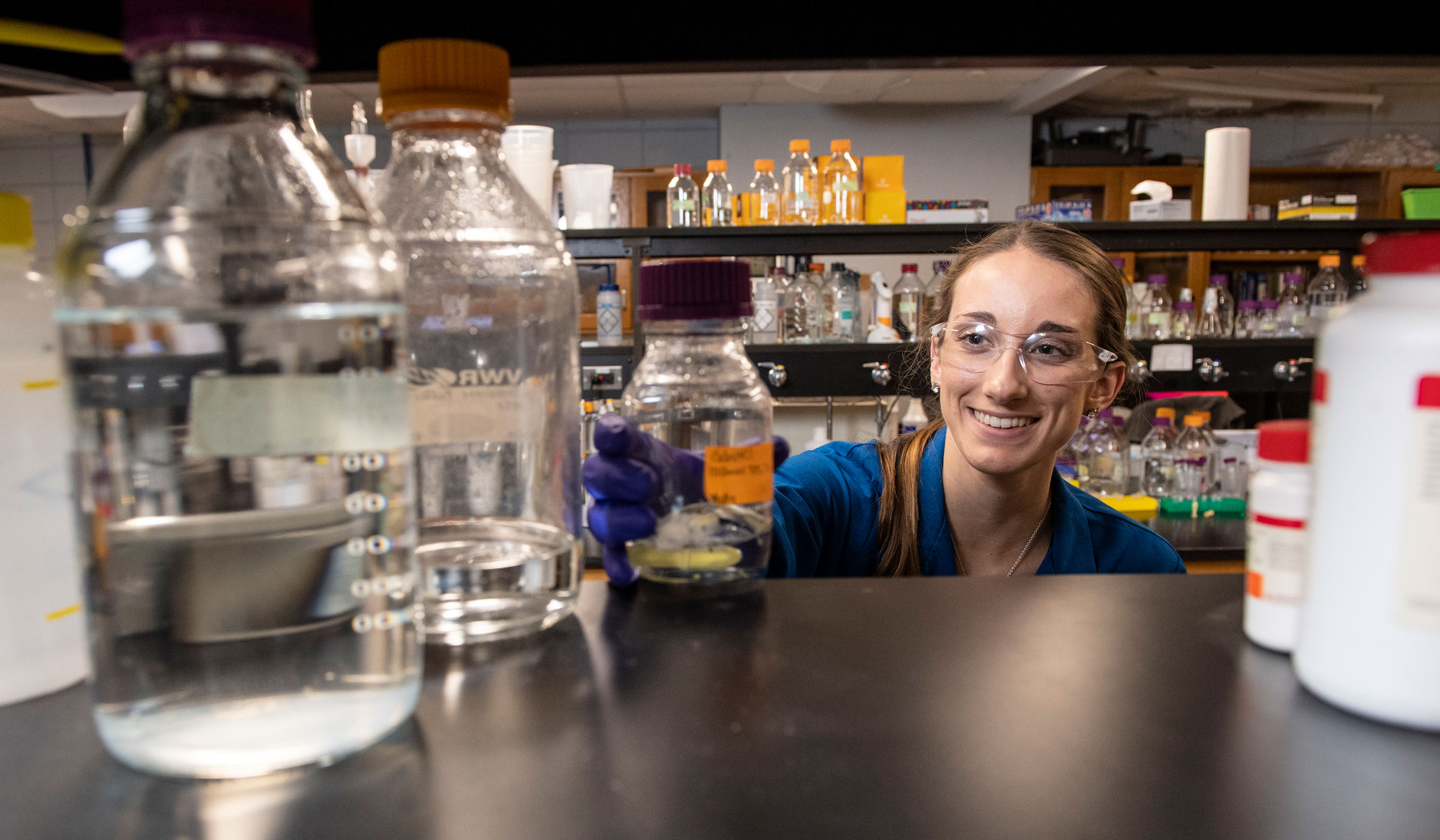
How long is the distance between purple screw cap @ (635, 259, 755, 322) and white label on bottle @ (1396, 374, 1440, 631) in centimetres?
33

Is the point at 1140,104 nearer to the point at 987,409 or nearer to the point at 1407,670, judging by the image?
the point at 987,409

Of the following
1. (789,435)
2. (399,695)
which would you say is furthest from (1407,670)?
(789,435)

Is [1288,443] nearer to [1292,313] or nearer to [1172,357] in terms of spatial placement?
[1172,357]

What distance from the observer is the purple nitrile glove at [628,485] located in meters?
0.58

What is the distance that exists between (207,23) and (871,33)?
0.99ft

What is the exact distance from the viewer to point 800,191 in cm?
297

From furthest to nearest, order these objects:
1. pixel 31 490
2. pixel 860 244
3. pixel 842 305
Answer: pixel 842 305 < pixel 860 244 < pixel 31 490

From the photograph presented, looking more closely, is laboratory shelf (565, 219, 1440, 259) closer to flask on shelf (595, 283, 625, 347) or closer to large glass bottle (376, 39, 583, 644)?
flask on shelf (595, 283, 625, 347)

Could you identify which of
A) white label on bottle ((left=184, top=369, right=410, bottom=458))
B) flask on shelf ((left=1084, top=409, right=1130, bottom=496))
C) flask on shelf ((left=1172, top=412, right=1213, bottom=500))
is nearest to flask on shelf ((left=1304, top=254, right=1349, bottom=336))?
flask on shelf ((left=1172, top=412, right=1213, bottom=500))

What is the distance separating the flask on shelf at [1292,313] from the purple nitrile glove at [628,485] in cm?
328

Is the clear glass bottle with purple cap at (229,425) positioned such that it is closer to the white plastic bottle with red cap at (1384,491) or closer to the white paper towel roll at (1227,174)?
the white plastic bottle with red cap at (1384,491)

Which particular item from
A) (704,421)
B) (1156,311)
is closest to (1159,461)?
(1156,311)

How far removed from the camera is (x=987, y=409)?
1438 mm

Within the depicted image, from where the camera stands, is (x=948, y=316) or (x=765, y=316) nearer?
(x=948, y=316)
